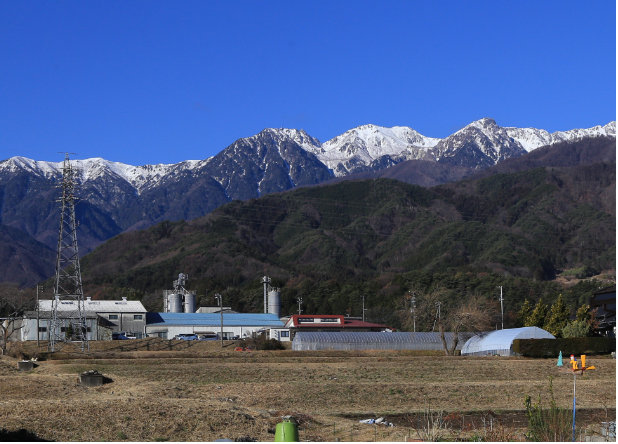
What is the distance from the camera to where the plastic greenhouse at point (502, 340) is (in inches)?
2682

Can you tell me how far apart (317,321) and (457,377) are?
5585 cm

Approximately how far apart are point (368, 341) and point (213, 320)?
31000 mm

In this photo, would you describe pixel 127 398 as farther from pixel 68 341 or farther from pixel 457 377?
pixel 68 341

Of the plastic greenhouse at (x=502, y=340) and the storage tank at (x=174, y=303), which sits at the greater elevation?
the storage tank at (x=174, y=303)

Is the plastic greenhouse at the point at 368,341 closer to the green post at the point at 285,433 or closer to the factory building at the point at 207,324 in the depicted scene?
the factory building at the point at 207,324

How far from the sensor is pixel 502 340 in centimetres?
6956

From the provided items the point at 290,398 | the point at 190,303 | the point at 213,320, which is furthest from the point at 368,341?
the point at 190,303

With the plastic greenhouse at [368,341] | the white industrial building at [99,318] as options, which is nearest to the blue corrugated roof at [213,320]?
the white industrial building at [99,318]

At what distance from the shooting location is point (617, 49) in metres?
12.6

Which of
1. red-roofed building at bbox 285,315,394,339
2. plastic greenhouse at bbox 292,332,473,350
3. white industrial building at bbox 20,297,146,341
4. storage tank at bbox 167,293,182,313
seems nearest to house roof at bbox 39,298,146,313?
white industrial building at bbox 20,297,146,341

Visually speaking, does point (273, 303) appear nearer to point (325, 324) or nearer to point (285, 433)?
point (325, 324)

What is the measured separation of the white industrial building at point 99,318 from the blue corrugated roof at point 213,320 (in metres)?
1.99

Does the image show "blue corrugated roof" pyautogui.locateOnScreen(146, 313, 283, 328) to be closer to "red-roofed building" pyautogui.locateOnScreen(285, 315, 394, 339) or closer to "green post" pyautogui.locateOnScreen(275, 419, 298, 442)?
"red-roofed building" pyautogui.locateOnScreen(285, 315, 394, 339)

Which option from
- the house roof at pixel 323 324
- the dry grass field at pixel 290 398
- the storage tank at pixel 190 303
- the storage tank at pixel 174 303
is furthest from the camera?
the storage tank at pixel 174 303
